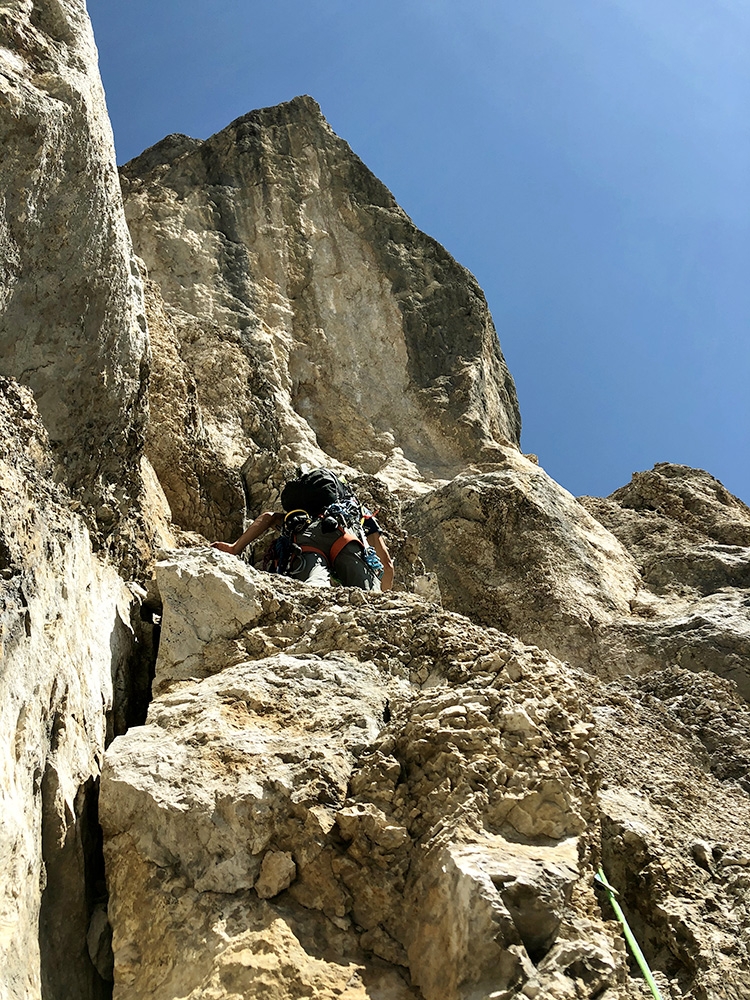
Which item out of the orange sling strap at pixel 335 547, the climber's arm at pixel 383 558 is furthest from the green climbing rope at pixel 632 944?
the climber's arm at pixel 383 558

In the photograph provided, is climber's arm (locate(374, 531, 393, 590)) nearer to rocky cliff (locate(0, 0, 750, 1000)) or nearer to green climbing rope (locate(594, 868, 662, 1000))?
rocky cliff (locate(0, 0, 750, 1000))

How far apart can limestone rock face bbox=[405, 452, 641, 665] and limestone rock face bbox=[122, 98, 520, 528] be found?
5.67 ft

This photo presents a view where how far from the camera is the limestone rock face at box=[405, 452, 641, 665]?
348 inches

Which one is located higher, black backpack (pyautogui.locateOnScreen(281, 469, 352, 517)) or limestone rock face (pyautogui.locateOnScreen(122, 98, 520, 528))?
limestone rock face (pyautogui.locateOnScreen(122, 98, 520, 528))

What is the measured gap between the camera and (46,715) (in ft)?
12.3

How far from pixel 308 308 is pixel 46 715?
32.1 feet

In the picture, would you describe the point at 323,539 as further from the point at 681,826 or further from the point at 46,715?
the point at 46,715

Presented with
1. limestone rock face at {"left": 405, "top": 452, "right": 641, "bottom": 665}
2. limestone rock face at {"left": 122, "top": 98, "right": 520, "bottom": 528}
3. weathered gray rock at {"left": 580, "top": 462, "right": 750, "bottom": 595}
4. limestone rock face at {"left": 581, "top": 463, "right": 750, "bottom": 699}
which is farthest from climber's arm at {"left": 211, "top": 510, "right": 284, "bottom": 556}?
weathered gray rock at {"left": 580, "top": 462, "right": 750, "bottom": 595}

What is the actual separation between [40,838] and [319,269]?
35.9 feet

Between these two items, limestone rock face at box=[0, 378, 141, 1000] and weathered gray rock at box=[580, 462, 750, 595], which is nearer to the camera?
limestone rock face at box=[0, 378, 141, 1000]

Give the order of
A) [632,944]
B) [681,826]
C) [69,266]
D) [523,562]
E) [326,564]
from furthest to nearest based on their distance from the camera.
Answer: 1. [523,562]
2. [326,564]
3. [69,266]
4. [681,826]
5. [632,944]

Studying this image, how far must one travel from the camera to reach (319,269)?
13.4 meters

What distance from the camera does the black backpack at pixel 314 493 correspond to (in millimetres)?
7840

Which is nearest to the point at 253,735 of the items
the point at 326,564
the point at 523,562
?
the point at 326,564
